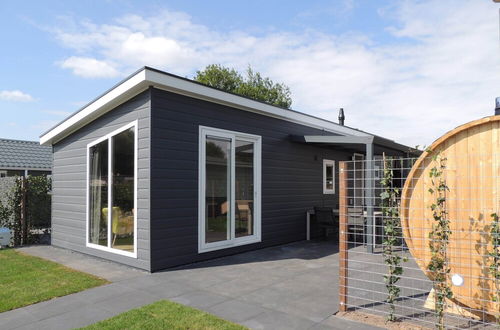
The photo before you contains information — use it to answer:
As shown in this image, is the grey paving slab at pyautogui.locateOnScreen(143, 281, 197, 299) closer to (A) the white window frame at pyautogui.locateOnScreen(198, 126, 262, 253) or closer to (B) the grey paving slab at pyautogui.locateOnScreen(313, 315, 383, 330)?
A: (A) the white window frame at pyautogui.locateOnScreen(198, 126, 262, 253)

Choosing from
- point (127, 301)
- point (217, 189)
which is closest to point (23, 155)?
point (217, 189)

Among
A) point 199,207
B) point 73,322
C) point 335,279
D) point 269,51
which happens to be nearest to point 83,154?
point 199,207

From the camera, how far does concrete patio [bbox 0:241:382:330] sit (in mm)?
3436

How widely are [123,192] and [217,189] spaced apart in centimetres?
159

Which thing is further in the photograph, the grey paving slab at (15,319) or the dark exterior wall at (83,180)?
the dark exterior wall at (83,180)

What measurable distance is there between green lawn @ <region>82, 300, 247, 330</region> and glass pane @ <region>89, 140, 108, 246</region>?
3057 millimetres

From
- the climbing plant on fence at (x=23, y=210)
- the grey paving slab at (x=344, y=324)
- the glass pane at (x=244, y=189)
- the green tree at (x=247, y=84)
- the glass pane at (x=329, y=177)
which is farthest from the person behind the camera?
the green tree at (x=247, y=84)

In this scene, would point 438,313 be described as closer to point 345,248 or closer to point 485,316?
point 485,316

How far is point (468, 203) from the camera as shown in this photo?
10.4 ft

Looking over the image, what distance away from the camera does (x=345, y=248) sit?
11.9 ft

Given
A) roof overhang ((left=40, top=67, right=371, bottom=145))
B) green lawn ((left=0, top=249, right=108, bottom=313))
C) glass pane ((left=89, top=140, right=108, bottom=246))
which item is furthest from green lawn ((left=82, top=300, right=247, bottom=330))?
roof overhang ((left=40, top=67, right=371, bottom=145))

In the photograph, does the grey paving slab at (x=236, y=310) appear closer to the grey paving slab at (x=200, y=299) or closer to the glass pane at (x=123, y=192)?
the grey paving slab at (x=200, y=299)

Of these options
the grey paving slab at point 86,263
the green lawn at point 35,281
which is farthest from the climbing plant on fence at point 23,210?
the green lawn at point 35,281

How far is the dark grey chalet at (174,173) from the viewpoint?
Answer: 5.46 metres
